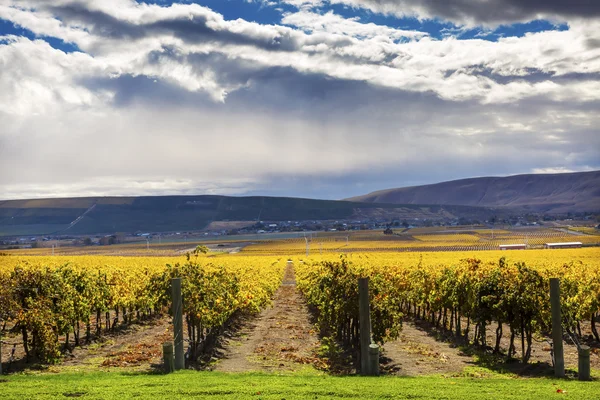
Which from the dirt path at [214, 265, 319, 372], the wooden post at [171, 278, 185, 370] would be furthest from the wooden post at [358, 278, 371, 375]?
the wooden post at [171, 278, 185, 370]

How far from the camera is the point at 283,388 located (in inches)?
496

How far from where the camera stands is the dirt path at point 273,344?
19.3m

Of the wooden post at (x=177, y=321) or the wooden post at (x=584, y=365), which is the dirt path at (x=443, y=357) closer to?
the wooden post at (x=584, y=365)

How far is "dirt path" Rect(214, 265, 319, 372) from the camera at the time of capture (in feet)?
63.3

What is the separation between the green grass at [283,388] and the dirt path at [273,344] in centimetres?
441

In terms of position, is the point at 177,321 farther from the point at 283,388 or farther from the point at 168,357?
the point at 283,388

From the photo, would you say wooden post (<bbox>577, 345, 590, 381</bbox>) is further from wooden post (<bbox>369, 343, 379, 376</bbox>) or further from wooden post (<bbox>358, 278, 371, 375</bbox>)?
wooden post (<bbox>358, 278, 371, 375</bbox>)

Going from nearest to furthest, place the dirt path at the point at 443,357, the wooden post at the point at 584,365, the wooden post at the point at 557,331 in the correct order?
1. the wooden post at the point at 584,365
2. the wooden post at the point at 557,331
3. the dirt path at the point at 443,357

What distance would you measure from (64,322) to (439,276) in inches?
705

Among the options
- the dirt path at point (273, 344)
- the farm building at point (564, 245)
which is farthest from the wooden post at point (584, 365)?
the farm building at point (564, 245)

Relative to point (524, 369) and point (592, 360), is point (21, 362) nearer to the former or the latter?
point (524, 369)

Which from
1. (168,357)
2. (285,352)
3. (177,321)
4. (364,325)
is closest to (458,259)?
(285,352)

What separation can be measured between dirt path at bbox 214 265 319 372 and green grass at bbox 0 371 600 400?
14.5 feet

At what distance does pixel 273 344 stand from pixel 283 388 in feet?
37.9
